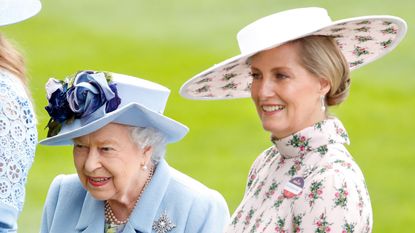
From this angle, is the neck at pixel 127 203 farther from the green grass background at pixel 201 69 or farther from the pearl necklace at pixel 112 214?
the green grass background at pixel 201 69

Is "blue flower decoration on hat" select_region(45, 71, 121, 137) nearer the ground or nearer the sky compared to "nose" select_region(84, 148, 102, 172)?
nearer the sky

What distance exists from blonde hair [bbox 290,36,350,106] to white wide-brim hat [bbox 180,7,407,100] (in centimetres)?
4

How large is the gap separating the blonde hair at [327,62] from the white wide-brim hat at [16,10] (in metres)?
1.07

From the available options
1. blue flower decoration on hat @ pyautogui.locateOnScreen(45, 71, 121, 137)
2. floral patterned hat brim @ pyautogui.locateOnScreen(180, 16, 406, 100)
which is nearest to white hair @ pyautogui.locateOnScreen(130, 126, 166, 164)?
blue flower decoration on hat @ pyautogui.locateOnScreen(45, 71, 121, 137)

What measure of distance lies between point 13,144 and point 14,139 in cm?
2

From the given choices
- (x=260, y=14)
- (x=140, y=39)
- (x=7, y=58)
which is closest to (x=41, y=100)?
(x=140, y=39)

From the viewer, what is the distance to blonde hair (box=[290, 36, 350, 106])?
187 inches

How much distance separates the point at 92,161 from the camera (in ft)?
A: 18.3

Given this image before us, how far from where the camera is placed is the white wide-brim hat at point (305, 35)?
15.8ft

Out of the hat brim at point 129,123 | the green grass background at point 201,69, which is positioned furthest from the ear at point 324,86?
the green grass background at point 201,69

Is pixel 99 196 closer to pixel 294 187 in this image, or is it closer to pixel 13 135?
pixel 13 135

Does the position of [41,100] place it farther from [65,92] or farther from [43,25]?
[65,92]

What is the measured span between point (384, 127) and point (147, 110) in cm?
891

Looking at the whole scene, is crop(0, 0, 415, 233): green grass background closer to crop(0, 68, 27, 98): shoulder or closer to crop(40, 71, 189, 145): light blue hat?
crop(40, 71, 189, 145): light blue hat
